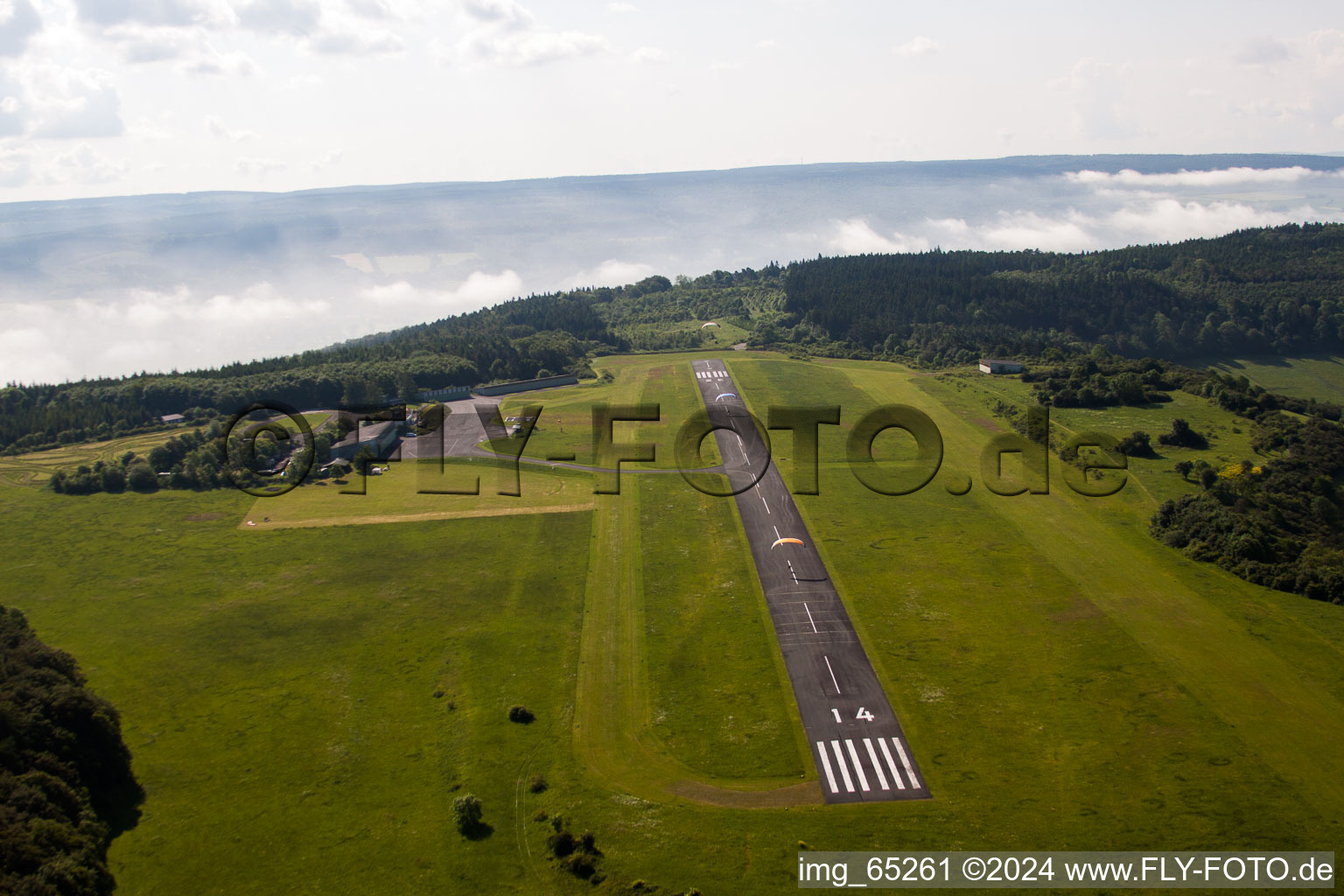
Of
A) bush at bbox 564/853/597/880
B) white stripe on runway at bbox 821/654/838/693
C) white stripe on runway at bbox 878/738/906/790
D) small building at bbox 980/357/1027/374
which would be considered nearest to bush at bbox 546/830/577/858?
bush at bbox 564/853/597/880

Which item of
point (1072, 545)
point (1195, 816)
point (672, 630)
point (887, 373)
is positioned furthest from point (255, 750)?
point (887, 373)

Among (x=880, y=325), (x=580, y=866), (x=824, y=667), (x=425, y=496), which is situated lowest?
(x=580, y=866)

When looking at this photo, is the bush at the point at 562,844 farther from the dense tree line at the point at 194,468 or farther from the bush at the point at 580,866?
the dense tree line at the point at 194,468

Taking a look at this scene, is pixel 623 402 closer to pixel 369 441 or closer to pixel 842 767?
pixel 369 441

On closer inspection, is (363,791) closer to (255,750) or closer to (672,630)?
(255,750)

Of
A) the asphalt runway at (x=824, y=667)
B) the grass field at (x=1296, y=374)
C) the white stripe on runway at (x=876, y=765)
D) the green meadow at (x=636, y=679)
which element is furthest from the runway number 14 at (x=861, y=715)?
the grass field at (x=1296, y=374)

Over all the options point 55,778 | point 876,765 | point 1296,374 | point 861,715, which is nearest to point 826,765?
point 876,765
